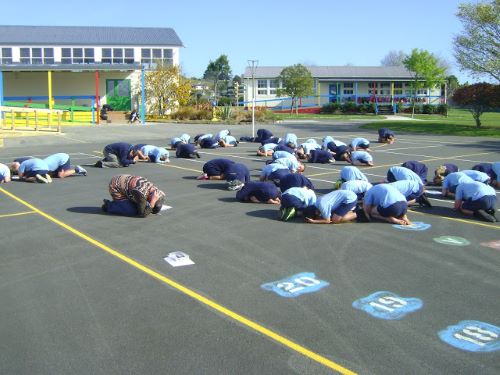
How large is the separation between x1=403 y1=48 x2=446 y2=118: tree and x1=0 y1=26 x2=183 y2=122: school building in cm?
2749

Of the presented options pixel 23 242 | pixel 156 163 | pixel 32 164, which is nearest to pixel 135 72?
pixel 156 163

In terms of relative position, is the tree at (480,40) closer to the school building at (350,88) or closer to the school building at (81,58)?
the school building at (81,58)

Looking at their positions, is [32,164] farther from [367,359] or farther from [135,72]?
[135,72]

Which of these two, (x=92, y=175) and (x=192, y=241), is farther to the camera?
(x=92, y=175)

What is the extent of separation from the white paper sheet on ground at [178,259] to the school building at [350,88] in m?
65.3

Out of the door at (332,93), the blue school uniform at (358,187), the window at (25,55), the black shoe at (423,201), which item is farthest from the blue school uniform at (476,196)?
the door at (332,93)

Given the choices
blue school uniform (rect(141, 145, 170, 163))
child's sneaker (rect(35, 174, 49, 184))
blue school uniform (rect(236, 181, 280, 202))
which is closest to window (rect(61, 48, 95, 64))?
blue school uniform (rect(141, 145, 170, 163))

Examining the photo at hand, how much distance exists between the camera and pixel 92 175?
16.7 meters

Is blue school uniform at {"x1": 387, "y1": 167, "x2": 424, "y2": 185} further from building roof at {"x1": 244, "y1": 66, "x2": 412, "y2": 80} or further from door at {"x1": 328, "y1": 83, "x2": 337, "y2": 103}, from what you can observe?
door at {"x1": 328, "y1": 83, "x2": 337, "y2": 103}

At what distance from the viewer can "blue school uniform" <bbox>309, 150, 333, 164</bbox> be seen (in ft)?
64.2

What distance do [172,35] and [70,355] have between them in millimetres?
56726

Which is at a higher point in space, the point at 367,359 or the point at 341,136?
the point at 341,136

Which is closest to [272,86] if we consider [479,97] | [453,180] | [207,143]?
[479,97]

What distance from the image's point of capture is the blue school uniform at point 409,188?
11.4 metres
